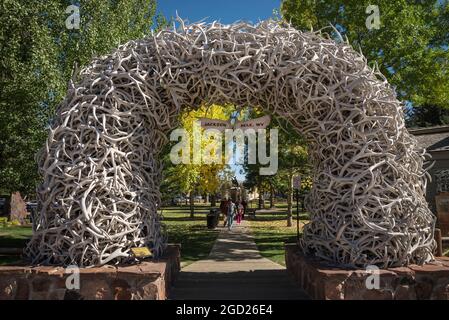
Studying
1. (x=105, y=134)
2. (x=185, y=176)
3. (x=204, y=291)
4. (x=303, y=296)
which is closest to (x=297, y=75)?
(x=105, y=134)

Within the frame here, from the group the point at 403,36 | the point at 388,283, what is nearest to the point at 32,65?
the point at 388,283

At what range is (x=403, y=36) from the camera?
11977 mm

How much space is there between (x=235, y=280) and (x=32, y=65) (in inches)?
296

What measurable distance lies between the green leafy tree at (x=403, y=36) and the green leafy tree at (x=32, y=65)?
6.27m

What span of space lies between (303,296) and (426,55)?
9456mm

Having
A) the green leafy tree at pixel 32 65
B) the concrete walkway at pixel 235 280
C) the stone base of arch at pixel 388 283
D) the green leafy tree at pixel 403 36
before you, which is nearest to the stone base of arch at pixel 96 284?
the concrete walkway at pixel 235 280

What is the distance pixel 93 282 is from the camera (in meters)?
5.05

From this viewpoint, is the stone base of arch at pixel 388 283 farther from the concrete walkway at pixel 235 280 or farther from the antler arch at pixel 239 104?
the concrete walkway at pixel 235 280

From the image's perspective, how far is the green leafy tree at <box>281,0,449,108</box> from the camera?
12.0m

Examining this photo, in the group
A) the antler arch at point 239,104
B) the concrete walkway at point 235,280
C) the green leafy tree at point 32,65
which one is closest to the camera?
the antler arch at point 239,104

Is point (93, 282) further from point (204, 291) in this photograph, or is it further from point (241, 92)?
point (241, 92)

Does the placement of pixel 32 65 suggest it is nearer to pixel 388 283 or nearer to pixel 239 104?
pixel 239 104

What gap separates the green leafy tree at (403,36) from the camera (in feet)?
39.4

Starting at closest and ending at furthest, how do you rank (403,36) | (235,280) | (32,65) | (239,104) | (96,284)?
(96,284), (239,104), (235,280), (32,65), (403,36)
